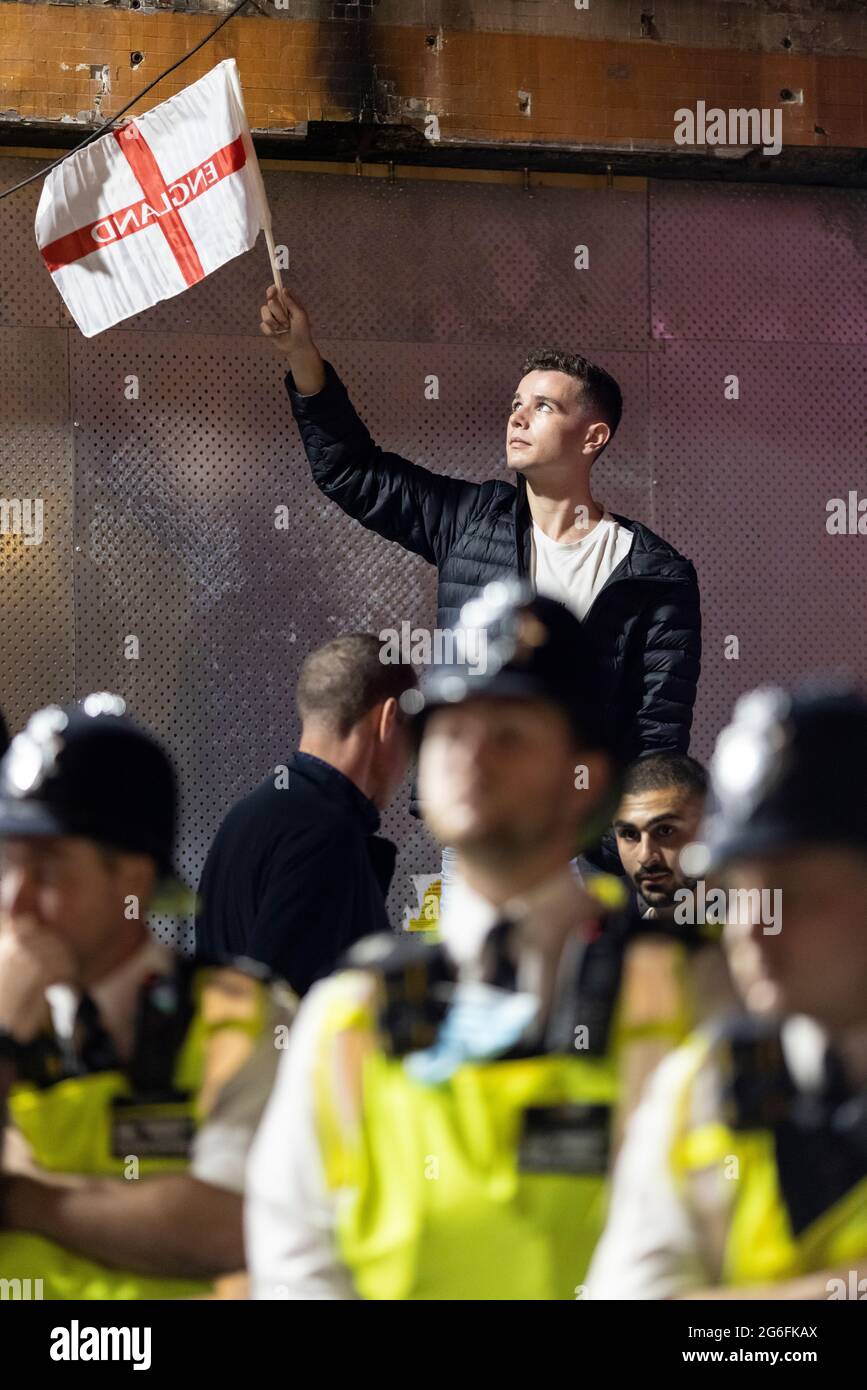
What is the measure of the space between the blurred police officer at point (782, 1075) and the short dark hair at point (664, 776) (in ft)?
6.71

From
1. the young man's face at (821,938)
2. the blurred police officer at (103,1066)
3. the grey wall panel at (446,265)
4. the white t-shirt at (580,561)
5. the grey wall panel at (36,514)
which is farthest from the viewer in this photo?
the grey wall panel at (446,265)

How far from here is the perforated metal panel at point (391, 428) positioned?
6738 mm

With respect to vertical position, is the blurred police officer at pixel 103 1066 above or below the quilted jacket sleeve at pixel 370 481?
below

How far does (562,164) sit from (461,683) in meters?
5.07

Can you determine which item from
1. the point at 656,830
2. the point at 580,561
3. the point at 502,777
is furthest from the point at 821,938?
the point at 580,561

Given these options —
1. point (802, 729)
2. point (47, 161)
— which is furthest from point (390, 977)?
point (47, 161)

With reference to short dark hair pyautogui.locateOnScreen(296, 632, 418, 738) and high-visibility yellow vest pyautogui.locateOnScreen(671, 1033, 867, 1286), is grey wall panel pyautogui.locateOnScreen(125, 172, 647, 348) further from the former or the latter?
high-visibility yellow vest pyautogui.locateOnScreen(671, 1033, 867, 1286)

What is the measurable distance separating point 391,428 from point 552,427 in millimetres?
1889

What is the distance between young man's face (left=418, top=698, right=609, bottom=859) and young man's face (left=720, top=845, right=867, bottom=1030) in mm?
286

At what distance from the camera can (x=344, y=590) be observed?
6.90 metres

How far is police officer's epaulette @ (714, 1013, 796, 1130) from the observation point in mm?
2232

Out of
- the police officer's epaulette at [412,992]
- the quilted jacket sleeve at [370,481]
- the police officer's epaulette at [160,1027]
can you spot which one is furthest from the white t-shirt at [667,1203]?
the quilted jacket sleeve at [370,481]

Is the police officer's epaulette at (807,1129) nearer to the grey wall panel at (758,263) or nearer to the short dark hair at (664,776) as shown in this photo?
the short dark hair at (664,776)

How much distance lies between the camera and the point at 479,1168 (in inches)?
90.4
